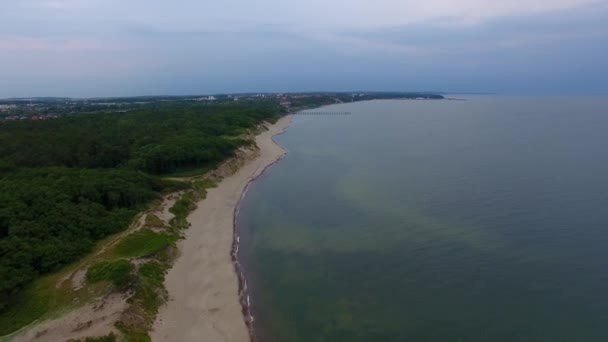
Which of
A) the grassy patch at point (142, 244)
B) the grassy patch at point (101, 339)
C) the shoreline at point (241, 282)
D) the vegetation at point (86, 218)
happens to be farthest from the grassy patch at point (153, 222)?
the grassy patch at point (101, 339)

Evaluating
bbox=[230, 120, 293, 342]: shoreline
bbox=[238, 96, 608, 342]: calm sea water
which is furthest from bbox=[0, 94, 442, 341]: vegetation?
bbox=[238, 96, 608, 342]: calm sea water

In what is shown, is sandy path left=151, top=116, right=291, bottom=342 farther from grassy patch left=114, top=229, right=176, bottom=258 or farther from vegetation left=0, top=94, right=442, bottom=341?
grassy patch left=114, top=229, right=176, bottom=258

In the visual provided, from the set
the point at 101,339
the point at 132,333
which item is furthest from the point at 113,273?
the point at 101,339

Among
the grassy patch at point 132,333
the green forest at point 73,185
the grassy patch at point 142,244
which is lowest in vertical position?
the grassy patch at point 132,333

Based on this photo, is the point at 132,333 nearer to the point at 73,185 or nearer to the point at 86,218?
the point at 86,218

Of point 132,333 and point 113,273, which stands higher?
point 113,273

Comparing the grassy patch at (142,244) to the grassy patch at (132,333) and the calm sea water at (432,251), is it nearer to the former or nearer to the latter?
the calm sea water at (432,251)

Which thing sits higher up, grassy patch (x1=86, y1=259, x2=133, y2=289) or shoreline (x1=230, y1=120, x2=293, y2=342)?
grassy patch (x1=86, y1=259, x2=133, y2=289)
